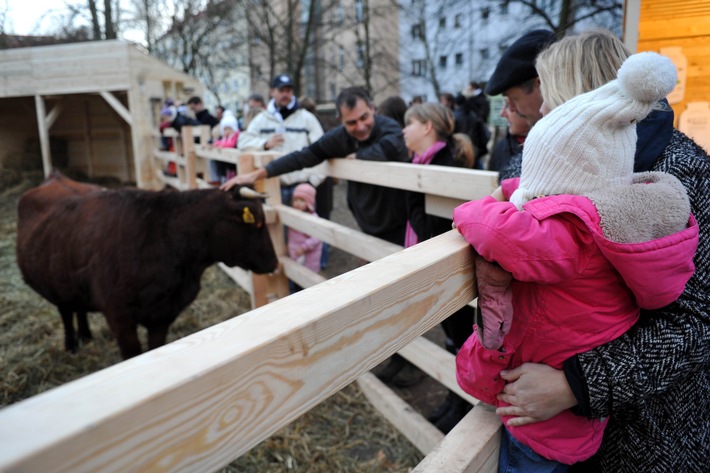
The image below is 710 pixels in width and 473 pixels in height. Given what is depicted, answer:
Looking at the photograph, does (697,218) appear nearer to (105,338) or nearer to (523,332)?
(523,332)

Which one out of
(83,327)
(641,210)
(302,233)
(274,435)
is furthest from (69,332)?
(641,210)

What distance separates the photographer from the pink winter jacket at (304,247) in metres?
4.62

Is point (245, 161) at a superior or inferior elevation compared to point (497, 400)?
superior

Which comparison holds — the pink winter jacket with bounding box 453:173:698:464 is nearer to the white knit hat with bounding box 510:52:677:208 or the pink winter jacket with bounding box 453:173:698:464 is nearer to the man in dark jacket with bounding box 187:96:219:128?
the white knit hat with bounding box 510:52:677:208

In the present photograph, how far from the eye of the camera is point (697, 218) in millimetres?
1225

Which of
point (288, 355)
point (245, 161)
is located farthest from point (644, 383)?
point (245, 161)

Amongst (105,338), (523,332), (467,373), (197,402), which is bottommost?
(105,338)

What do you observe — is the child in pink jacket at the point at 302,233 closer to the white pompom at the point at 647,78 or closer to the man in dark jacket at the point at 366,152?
the man in dark jacket at the point at 366,152

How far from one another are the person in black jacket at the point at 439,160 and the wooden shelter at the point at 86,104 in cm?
928

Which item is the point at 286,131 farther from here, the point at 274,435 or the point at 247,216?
the point at 274,435

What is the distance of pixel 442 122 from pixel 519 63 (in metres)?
1.19

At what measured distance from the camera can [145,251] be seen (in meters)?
3.46

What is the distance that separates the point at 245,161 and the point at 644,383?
353 cm

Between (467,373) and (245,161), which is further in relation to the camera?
(245,161)
